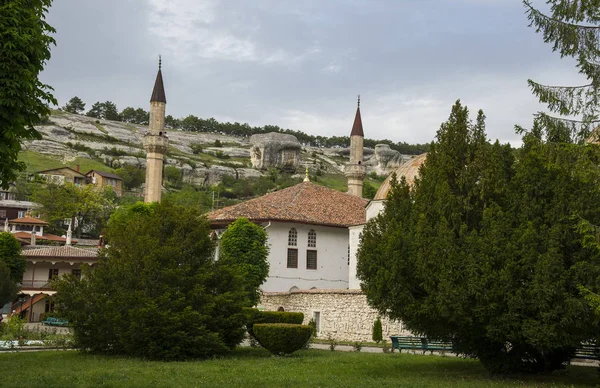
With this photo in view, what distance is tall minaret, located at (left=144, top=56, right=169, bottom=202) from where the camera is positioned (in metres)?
44.5

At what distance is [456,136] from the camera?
14.7m

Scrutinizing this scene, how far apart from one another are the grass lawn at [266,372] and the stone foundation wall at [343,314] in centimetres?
654

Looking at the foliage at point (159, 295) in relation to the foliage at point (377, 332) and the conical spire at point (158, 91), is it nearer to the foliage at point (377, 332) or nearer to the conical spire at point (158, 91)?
the foliage at point (377, 332)

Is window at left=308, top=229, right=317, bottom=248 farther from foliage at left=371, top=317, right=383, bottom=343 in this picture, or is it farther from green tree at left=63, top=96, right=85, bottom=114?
green tree at left=63, top=96, right=85, bottom=114

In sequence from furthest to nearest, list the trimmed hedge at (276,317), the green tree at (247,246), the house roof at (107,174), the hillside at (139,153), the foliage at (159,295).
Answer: the hillside at (139,153), the house roof at (107,174), the green tree at (247,246), the trimmed hedge at (276,317), the foliage at (159,295)

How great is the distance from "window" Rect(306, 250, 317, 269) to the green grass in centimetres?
6592

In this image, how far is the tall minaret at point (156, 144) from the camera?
146ft

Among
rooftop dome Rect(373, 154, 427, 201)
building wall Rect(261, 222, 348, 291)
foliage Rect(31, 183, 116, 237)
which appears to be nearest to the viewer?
rooftop dome Rect(373, 154, 427, 201)

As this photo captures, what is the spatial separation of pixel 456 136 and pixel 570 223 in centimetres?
326

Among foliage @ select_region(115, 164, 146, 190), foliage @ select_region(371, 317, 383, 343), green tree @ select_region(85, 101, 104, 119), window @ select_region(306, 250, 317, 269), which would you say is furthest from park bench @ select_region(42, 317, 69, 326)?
green tree @ select_region(85, 101, 104, 119)

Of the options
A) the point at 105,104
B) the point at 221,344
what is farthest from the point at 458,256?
the point at 105,104

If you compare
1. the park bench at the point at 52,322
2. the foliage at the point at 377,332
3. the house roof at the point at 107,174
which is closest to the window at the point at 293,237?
the foliage at the point at 377,332

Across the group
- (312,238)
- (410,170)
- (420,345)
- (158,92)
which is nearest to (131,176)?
(158,92)

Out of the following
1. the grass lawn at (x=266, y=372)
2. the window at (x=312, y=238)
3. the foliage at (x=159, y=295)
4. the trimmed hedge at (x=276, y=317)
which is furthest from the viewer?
the window at (x=312, y=238)
